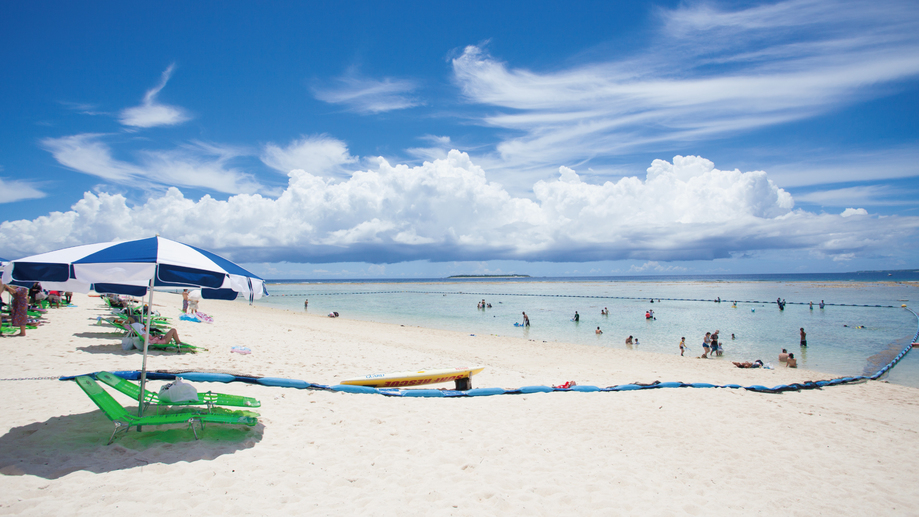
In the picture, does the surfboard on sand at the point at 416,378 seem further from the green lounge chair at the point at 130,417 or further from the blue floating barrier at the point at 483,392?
the green lounge chair at the point at 130,417

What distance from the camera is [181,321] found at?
18.2 metres

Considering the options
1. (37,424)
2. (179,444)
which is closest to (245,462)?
(179,444)

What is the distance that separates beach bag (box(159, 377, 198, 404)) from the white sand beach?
488 millimetres

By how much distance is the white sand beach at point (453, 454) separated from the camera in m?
4.34

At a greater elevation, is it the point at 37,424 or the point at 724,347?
the point at 37,424

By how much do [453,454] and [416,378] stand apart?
4558 millimetres

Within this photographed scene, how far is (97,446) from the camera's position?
501cm

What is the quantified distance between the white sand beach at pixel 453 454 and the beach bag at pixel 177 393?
49cm

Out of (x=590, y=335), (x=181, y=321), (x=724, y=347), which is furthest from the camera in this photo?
(x=590, y=335)

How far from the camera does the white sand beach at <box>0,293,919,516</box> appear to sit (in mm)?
4340

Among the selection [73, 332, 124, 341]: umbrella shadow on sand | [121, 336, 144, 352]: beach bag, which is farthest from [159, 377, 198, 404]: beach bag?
[73, 332, 124, 341]: umbrella shadow on sand

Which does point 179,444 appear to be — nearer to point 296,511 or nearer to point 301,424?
point 301,424

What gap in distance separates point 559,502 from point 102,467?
5094 millimetres

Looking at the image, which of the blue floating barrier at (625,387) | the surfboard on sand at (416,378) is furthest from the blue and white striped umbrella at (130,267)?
the blue floating barrier at (625,387)
